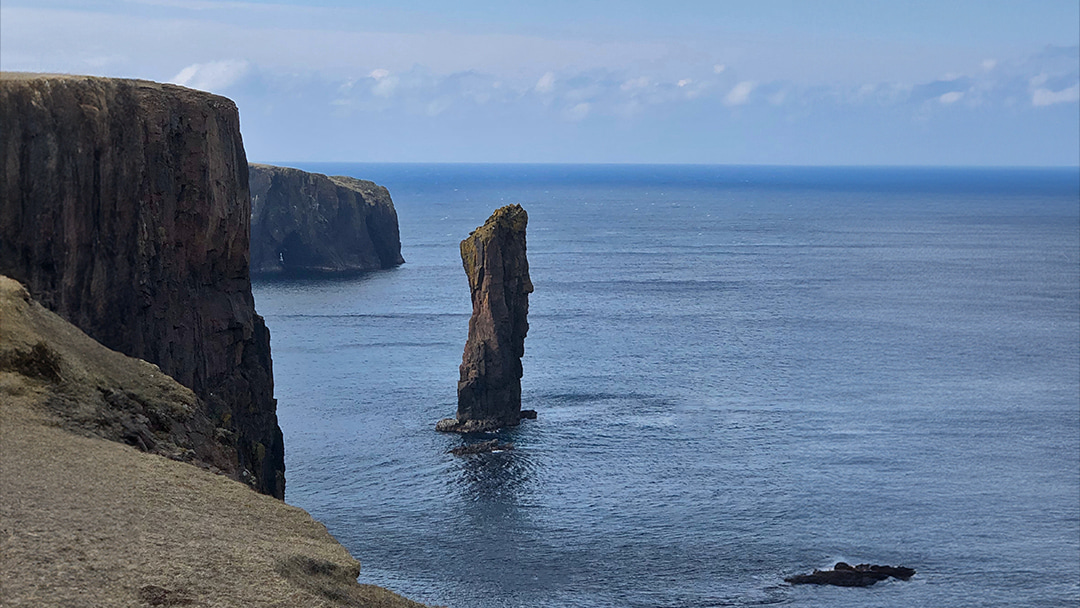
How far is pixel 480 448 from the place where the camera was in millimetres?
87312

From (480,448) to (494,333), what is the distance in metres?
10.8

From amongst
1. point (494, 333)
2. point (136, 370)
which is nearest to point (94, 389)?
point (136, 370)

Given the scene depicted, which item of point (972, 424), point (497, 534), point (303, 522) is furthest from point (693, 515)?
point (303, 522)

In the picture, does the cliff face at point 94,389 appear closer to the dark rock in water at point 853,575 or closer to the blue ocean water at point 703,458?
the blue ocean water at point 703,458

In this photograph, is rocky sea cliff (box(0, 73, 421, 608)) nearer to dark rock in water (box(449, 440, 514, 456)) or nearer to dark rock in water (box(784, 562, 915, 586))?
dark rock in water (box(784, 562, 915, 586))

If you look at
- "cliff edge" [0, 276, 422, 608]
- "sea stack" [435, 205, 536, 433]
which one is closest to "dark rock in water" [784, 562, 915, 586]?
"sea stack" [435, 205, 536, 433]

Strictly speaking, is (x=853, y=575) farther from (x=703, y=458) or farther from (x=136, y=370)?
(x=136, y=370)

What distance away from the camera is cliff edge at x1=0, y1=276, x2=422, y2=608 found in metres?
19.1

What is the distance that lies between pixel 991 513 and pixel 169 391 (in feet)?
201

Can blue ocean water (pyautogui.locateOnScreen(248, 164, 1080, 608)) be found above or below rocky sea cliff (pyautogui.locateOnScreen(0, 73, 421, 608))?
below

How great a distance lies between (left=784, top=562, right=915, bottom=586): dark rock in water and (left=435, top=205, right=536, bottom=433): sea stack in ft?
114

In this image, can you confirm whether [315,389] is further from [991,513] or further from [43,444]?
[43,444]

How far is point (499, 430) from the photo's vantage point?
3674 inches

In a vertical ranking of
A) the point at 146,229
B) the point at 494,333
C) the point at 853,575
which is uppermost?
the point at 146,229
